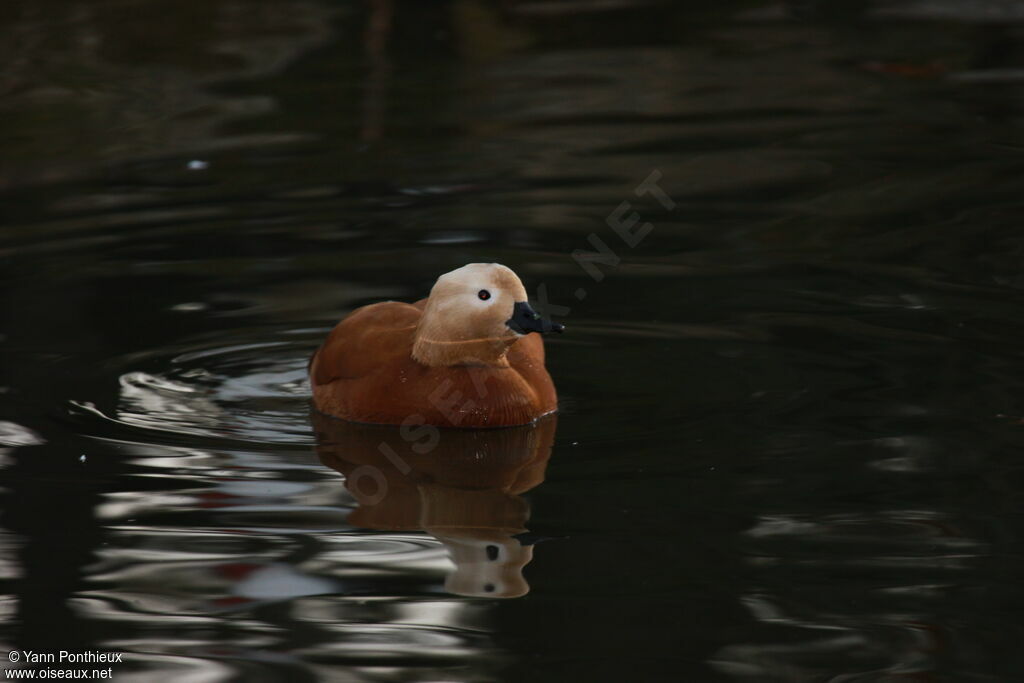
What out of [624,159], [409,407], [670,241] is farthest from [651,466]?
[624,159]

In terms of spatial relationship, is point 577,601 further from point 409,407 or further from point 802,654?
point 409,407

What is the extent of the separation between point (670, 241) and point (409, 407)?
2862 millimetres

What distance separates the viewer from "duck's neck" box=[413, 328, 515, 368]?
629cm

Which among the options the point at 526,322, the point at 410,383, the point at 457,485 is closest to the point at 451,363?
the point at 410,383

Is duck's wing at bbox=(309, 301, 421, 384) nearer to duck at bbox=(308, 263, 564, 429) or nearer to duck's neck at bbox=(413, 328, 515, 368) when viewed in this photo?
duck at bbox=(308, 263, 564, 429)

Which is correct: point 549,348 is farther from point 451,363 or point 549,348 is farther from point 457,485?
point 457,485

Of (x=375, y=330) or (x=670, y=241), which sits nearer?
(x=375, y=330)

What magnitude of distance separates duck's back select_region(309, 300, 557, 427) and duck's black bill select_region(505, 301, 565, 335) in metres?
0.29

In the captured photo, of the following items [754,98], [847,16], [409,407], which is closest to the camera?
[409,407]

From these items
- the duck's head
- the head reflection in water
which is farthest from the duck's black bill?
the head reflection in water

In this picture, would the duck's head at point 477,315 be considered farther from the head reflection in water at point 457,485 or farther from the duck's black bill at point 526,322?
the head reflection in water at point 457,485

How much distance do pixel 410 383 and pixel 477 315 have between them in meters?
0.40

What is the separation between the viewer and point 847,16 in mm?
14680

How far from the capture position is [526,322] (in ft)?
20.2
